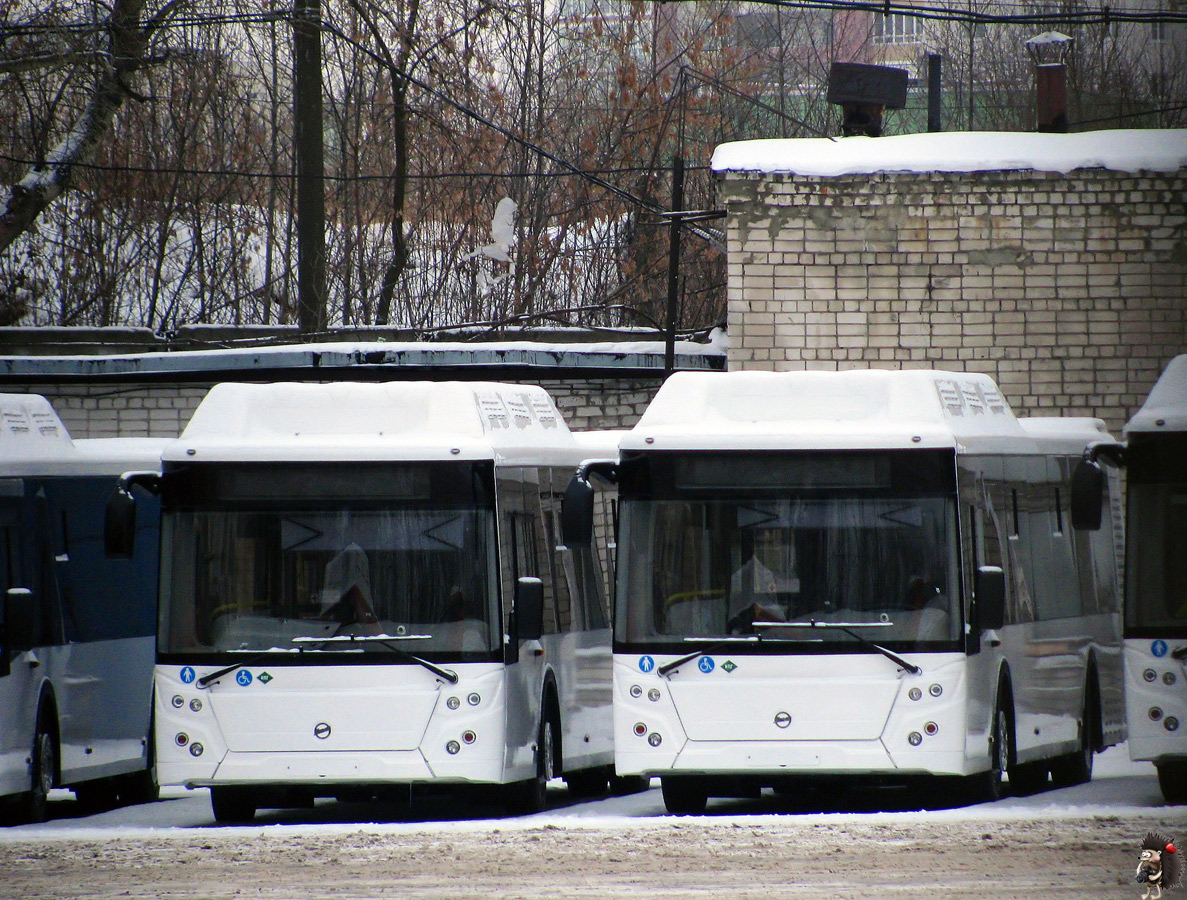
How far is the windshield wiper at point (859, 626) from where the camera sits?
10.8 m

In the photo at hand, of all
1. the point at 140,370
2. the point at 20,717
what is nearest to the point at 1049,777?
the point at 20,717

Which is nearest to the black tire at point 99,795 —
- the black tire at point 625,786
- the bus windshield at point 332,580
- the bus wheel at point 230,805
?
the bus wheel at point 230,805

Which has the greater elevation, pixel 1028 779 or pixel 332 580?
pixel 332 580

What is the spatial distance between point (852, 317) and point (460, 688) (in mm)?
9793

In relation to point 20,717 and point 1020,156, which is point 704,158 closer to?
point 1020,156

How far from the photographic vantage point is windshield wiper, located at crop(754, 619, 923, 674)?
1077cm

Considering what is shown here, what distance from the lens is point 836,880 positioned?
8.02 metres

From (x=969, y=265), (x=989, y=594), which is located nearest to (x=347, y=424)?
(x=989, y=594)

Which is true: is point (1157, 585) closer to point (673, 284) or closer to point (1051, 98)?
point (673, 284)

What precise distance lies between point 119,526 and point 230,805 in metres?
1.95

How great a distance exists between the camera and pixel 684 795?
11.8 meters

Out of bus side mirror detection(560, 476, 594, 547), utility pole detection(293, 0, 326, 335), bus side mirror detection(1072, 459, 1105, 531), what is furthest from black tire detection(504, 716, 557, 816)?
utility pole detection(293, 0, 326, 335)

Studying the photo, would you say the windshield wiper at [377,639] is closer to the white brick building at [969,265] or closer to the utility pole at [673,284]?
the utility pole at [673,284]

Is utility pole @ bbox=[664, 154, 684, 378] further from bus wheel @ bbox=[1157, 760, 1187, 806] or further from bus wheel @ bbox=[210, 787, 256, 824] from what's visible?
bus wheel @ bbox=[210, 787, 256, 824]
